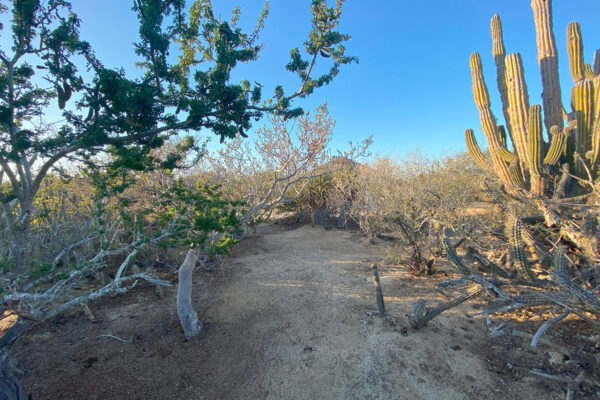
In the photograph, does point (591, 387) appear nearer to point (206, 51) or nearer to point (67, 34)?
point (206, 51)

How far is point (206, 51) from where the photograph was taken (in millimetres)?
4570

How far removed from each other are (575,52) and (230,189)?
32.0ft

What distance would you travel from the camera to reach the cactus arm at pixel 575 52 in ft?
21.3

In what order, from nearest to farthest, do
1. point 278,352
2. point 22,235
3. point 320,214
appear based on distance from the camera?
1. point 22,235
2. point 278,352
3. point 320,214

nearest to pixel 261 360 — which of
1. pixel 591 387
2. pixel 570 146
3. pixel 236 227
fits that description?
pixel 236 227

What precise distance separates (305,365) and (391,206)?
407 cm

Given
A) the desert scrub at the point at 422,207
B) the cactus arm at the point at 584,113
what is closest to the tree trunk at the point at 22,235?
the desert scrub at the point at 422,207

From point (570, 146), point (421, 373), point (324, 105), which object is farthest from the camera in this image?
point (570, 146)

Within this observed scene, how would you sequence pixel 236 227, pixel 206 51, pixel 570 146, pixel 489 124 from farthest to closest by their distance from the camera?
1. pixel 489 124
2. pixel 570 146
3. pixel 206 51
4. pixel 236 227

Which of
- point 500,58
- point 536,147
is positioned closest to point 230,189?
point 536,147

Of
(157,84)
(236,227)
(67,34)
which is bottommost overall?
(236,227)

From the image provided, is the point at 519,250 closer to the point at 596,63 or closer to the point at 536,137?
the point at 536,137

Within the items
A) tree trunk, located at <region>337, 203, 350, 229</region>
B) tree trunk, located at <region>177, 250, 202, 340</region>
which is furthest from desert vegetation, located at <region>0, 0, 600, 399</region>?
tree trunk, located at <region>337, 203, 350, 229</region>

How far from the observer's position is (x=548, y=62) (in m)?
6.71
